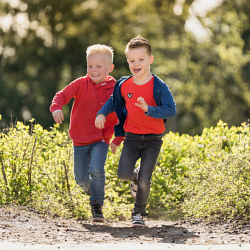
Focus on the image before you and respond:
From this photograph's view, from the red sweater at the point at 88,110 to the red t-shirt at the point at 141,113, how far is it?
39 centimetres

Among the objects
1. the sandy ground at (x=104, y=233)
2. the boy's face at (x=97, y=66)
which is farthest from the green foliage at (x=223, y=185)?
the boy's face at (x=97, y=66)

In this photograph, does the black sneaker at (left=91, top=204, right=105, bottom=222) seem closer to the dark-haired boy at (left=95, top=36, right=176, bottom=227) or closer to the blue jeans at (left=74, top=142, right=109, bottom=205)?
the blue jeans at (left=74, top=142, right=109, bottom=205)

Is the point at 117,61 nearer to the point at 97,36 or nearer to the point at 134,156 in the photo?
the point at 97,36

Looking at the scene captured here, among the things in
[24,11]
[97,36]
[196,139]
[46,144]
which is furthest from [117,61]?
[46,144]

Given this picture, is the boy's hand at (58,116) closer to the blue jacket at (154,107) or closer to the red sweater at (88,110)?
the red sweater at (88,110)

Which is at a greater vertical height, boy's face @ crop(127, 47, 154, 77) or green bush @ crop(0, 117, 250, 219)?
boy's face @ crop(127, 47, 154, 77)

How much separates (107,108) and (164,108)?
25.0 inches

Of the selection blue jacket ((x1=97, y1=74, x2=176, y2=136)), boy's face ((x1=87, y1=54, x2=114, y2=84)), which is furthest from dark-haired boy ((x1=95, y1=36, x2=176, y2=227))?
boy's face ((x1=87, y1=54, x2=114, y2=84))

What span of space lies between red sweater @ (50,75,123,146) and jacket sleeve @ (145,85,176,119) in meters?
0.73

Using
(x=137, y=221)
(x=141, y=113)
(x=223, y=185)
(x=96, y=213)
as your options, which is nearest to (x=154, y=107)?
(x=141, y=113)

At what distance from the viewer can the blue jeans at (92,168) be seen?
4047 millimetres

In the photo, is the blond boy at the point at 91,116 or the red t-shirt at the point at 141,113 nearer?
the red t-shirt at the point at 141,113

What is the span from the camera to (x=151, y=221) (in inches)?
196

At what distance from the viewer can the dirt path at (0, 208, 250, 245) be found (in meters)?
3.10
